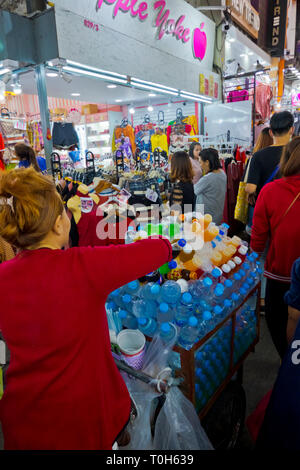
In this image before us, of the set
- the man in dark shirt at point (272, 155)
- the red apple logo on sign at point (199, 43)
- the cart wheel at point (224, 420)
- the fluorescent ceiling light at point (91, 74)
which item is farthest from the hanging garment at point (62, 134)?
the red apple logo on sign at point (199, 43)

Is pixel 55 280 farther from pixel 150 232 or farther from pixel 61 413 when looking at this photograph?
pixel 150 232

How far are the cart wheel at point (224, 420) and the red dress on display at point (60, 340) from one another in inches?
34.2

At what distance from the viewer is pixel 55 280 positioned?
2.80 feet

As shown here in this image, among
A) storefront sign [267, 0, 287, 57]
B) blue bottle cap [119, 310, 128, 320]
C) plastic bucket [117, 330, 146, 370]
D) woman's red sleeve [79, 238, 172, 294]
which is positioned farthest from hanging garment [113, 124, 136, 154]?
woman's red sleeve [79, 238, 172, 294]

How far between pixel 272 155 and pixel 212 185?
3.56ft

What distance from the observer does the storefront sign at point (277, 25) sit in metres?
8.28

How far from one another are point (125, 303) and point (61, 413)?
636mm

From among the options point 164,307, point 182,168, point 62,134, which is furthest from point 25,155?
point 164,307

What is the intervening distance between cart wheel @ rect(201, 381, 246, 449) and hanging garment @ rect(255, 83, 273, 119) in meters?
6.51

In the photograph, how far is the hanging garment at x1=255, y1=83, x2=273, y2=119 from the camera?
6.71 m

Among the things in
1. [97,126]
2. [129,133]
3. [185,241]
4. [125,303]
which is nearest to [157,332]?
[125,303]

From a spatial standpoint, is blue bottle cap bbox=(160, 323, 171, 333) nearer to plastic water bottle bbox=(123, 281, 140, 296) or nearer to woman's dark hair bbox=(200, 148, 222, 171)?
plastic water bottle bbox=(123, 281, 140, 296)

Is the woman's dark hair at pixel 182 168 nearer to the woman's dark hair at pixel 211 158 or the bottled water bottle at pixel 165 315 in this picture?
the woman's dark hair at pixel 211 158

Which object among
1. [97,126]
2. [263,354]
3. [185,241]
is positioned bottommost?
[263,354]
